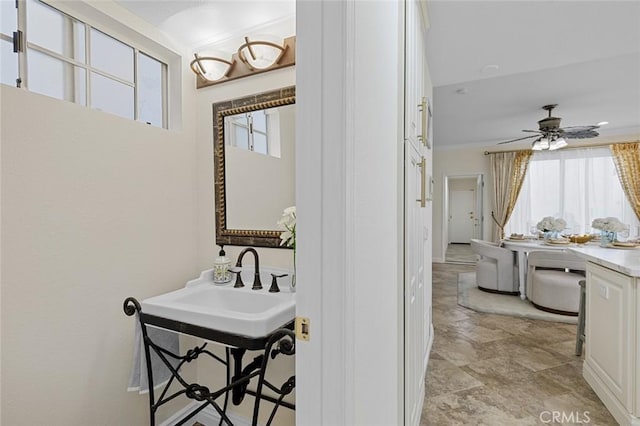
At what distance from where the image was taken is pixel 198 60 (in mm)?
1937

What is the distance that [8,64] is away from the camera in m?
1.36

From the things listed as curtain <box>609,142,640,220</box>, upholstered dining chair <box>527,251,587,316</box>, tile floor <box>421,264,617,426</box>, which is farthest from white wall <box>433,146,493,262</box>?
tile floor <box>421,264,617,426</box>

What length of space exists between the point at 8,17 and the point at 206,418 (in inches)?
92.9

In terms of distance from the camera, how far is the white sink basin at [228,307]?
1299mm

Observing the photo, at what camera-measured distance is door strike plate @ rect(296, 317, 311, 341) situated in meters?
0.67

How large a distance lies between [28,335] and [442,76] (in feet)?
11.4

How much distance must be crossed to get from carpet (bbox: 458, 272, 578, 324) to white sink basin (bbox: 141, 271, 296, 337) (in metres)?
3.18

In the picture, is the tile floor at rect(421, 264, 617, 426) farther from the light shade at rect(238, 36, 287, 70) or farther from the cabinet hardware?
the light shade at rect(238, 36, 287, 70)

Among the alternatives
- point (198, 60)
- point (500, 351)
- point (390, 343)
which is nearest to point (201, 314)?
point (390, 343)

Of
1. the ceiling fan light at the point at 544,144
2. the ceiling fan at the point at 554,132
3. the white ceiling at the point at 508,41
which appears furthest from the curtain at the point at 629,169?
the ceiling fan light at the point at 544,144

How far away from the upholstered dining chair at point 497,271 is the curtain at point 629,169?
118 inches

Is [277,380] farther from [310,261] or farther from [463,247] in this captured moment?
[463,247]

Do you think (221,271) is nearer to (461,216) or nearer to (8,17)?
(8,17)

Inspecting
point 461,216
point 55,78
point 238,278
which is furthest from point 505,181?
point 55,78
